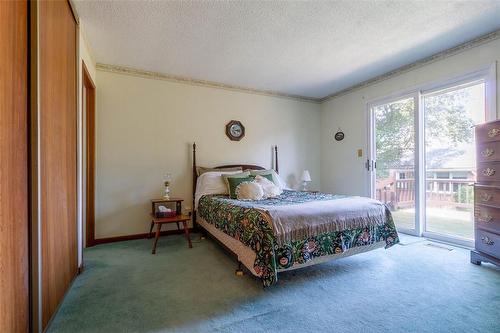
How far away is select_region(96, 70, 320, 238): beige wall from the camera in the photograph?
340 centimetres

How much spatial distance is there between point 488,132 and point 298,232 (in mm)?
2108

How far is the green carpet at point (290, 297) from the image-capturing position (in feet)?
5.04

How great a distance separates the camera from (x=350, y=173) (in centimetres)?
447

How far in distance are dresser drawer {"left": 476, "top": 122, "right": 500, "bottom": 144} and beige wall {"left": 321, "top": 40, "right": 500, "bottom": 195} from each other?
1.81 ft

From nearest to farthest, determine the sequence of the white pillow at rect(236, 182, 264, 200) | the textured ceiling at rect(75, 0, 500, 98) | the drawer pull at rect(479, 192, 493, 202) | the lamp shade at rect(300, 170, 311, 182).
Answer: the textured ceiling at rect(75, 0, 500, 98)
the drawer pull at rect(479, 192, 493, 202)
the white pillow at rect(236, 182, 264, 200)
the lamp shade at rect(300, 170, 311, 182)

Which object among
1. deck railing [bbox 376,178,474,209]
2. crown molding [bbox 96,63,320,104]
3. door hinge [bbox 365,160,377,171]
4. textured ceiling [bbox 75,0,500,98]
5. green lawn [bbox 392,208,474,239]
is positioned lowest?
green lawn [bbox 392,208,474,239]

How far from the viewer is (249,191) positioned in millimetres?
3152

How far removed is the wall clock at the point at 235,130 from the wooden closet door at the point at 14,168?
3.03 metres

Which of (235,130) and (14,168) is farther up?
(235,130)

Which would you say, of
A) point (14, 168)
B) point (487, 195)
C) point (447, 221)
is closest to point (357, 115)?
point (447, 221)

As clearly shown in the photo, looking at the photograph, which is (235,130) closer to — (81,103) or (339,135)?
(339,135)

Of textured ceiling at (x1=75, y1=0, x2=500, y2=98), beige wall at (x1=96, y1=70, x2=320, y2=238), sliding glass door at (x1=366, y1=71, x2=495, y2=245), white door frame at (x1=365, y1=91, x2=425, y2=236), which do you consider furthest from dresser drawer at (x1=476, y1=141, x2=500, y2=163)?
beige wall at (x1=96, y1=70, x2=320, y2=238)

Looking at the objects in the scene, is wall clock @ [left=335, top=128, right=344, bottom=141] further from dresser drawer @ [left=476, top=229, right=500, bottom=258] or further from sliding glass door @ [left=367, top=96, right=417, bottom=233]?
dresser drawer @ [left=476, top=229, right=500, bottom=258]

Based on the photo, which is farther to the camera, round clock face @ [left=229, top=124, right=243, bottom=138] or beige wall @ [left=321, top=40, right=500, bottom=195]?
round clock face @ [left=229, top=124, right=243, bottom=138]
